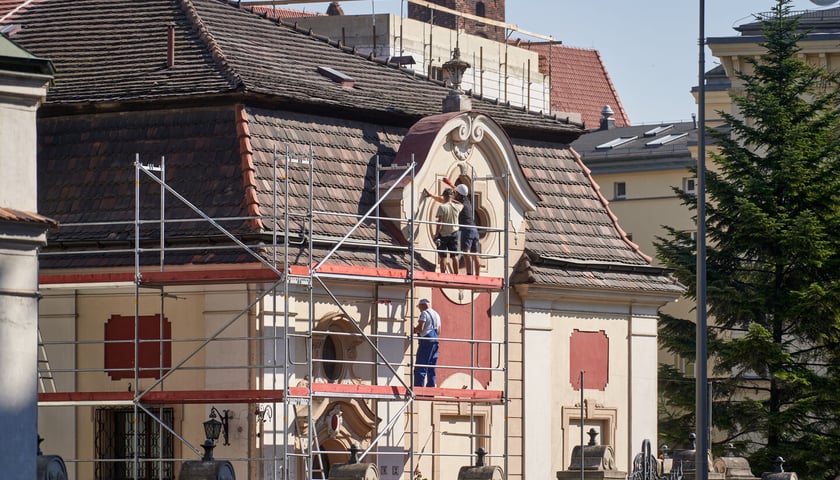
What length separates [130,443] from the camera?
39.8 meters

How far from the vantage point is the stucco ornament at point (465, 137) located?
42250 mm

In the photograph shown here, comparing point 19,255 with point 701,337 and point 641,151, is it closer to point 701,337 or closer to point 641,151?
point 701,337

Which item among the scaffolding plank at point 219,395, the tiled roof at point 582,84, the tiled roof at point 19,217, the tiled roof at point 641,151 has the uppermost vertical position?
the tiled roof at point 582,84

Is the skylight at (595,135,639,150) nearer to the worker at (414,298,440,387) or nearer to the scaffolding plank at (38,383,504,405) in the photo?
the worker at (414,298,440,387)

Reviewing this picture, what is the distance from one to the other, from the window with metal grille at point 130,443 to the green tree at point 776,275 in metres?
15.7

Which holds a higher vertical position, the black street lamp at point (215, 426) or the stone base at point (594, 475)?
the black street lamp at point (215, 426)

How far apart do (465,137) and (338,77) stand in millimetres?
3249

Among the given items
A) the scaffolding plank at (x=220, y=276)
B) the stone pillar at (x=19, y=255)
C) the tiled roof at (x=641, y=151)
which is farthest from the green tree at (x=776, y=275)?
the tiled roof at (x=641, y=151)

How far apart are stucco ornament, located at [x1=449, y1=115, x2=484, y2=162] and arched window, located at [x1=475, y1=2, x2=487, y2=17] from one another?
1791 inches

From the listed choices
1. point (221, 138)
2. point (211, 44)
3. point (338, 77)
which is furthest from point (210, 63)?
point (338, 77)

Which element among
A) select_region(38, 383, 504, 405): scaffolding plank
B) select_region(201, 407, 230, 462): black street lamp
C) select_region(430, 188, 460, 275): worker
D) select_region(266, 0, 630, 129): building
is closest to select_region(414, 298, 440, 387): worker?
select_region(430, 188, 460, 275): worker

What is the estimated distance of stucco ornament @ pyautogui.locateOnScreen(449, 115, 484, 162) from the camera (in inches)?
1663

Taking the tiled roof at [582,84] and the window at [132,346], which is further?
the tiled roof at [582,84]

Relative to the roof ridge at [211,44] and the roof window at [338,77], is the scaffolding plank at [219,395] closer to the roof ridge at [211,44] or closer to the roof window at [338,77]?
the roof ridge at [211,44]
